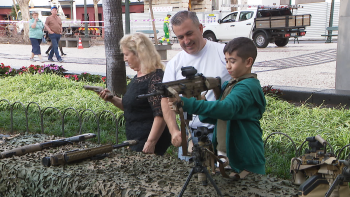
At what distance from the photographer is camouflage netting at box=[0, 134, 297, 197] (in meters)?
1.96

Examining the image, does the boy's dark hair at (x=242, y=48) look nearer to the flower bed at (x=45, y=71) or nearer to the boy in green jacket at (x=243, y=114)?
the boy in green jacket at (x=243, y=114)

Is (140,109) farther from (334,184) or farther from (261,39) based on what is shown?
(261,39)

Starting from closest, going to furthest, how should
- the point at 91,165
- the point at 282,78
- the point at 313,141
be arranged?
1. the point at 313,141
2. the point at 91,165
3. the point at 282,78

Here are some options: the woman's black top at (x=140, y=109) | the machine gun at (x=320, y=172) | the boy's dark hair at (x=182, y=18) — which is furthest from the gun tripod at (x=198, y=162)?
the woman's black top at (x=140, y=109)

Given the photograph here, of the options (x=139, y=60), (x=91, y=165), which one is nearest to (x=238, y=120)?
(x=91, y=165)

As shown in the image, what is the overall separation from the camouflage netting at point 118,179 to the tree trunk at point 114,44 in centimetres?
424

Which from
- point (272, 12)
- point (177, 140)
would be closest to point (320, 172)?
point (177, 140)

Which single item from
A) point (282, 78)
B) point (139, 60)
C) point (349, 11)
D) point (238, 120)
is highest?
point (349, 11)

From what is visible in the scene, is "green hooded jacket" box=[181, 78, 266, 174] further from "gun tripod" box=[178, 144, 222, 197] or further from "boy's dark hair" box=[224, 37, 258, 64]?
"gun tripod" box=[178, 144, 222, 197]

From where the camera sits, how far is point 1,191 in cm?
254

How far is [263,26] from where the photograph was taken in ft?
66.2

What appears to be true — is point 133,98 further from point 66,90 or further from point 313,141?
point 66,90

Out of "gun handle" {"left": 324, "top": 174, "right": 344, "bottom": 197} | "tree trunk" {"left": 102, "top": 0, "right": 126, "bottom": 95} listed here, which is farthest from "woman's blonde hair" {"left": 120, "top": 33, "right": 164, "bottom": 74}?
"tree trunk" {"left": 102, "top": 0, "right": 126, "bottom": 95}

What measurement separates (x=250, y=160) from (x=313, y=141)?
386 mm
